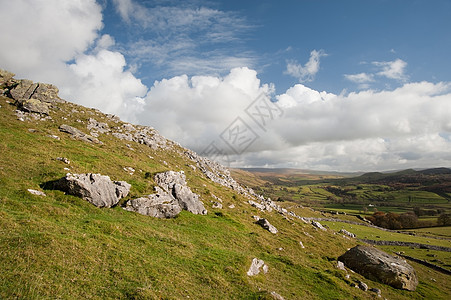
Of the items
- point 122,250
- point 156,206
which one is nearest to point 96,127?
point 156,206

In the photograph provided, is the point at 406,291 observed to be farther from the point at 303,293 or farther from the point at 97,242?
the point at 97,242

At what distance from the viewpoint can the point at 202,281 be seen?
1655 cm

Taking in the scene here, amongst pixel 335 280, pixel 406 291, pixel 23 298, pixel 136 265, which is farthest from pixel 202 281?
pixel 406 291

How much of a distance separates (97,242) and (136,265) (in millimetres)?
3732

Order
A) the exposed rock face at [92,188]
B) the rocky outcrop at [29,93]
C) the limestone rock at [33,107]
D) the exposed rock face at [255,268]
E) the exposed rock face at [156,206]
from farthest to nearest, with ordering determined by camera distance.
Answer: the rocky outcrop at [29,93] < the limestone rock at [33,107] < the exposed rock face at [156,206] < the exposed rock face at [92,188] < the exposed rock face at [255,268]

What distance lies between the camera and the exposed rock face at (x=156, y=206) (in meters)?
26.6

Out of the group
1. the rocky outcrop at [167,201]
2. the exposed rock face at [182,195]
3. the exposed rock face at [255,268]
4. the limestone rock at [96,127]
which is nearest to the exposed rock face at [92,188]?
the rocky outcrop at [167,201]

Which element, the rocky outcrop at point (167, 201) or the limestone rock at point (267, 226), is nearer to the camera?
the rocky outcrop at point (167, 201)

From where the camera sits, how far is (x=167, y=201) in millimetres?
29984

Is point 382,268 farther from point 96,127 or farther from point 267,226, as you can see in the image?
point 96,127

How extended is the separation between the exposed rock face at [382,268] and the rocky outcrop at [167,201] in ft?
77.0

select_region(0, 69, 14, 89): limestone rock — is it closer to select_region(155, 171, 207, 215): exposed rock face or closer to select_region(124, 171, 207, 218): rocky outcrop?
select_region(155, 171, 207, 215): exposed rock face

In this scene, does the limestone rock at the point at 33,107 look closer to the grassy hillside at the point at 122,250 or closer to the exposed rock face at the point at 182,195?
the grassy hillside at the point at 122,250

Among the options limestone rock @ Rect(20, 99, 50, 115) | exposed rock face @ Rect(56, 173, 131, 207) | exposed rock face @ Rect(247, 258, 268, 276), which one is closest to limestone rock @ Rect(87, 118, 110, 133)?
limestone rock @ Rect(20, 99, 50, 115)
